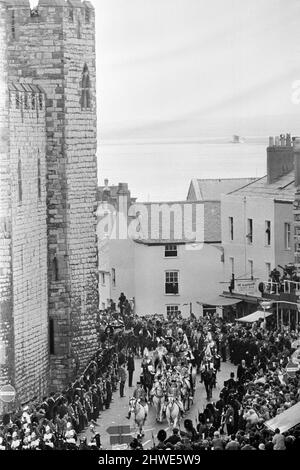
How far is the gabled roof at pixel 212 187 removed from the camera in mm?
32500

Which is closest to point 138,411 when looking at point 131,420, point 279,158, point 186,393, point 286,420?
point 131,420

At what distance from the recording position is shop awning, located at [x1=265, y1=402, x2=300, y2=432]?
27.2 meters

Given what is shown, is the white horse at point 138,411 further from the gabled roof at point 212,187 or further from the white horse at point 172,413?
the gabled roof at point 212,187

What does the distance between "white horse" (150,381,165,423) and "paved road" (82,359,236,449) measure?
0.21ft

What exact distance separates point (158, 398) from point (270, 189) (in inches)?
165

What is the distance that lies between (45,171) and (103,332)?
2.12 metres

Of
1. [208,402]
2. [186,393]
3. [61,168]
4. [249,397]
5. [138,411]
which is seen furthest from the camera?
[61,168]

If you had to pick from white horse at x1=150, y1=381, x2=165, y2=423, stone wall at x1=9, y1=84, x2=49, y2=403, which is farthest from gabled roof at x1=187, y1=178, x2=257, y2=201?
white horse at x1=150, y1=381, x2=165, y2=423

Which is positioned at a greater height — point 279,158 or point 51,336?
point 279,158

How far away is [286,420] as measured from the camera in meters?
27.4

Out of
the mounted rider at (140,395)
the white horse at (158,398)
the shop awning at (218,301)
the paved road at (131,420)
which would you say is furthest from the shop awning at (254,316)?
the white horse at (158,398)

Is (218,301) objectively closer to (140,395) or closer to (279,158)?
(279,158)

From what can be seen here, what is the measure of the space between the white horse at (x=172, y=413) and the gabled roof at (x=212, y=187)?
3.80 meters
